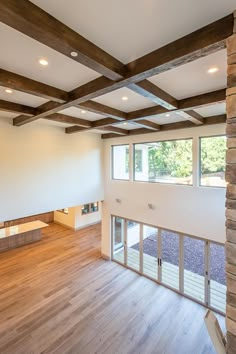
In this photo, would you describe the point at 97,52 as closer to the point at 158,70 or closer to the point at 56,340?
the point at 158,70

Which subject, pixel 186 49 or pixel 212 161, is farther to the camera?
pixel 212 161

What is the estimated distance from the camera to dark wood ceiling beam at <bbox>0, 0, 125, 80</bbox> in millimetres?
1412

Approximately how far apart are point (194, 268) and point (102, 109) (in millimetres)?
4909

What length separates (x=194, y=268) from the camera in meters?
5.50

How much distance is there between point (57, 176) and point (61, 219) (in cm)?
621

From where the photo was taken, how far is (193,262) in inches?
217

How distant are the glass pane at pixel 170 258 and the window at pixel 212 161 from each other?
6.23 ft

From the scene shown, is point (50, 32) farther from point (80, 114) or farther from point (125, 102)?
point (80, 114)

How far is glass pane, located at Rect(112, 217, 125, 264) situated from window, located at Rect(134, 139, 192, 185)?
1962 mm

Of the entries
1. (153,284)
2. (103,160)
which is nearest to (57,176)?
(103,160)

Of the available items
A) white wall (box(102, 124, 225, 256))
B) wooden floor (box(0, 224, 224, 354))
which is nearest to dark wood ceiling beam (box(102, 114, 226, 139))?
white wall (box(102, 124, 225, 256))

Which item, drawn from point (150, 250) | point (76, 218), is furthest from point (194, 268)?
point (76, 218)

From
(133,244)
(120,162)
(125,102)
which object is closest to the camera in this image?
(125,102)

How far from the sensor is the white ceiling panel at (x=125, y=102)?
11.2ft
